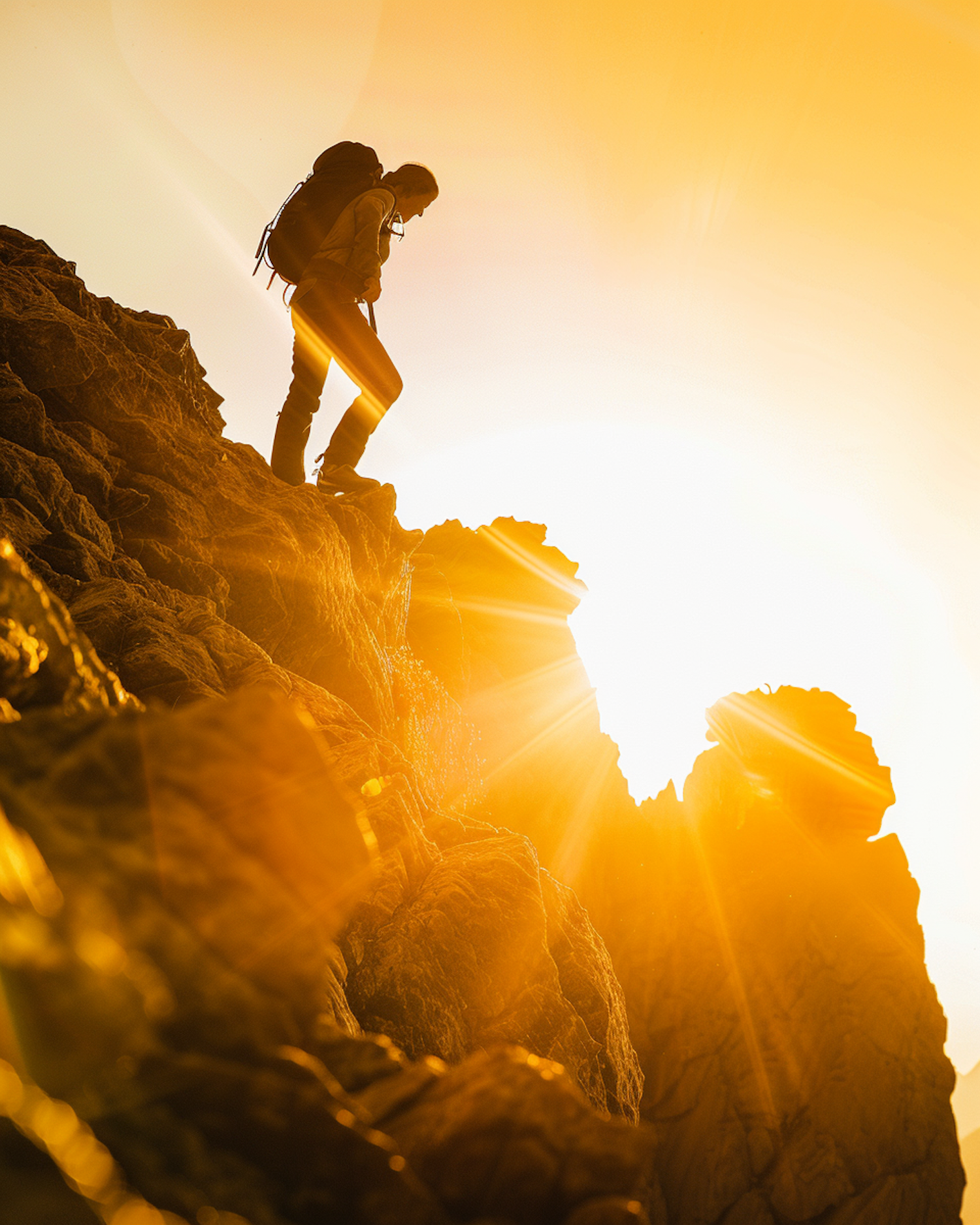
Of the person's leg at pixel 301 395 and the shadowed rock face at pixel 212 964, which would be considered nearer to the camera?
the shadowed rock face at pixel 212 964

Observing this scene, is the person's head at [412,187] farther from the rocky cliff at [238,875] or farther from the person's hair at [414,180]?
the rocky cliff at [238,875]

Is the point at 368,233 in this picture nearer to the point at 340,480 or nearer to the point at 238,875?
the point at 340,480

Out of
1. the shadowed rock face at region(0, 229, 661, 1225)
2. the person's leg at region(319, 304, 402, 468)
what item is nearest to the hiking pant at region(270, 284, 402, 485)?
the person's leg at region(319, 304, 402, 468)

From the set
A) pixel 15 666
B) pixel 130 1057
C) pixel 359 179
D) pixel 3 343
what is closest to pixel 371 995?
pixel 130 1057

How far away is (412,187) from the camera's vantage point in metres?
9.14

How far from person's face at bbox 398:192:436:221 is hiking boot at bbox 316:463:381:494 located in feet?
13.8

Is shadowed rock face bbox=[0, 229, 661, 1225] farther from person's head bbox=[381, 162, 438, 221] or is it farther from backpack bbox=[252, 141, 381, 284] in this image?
person's head bbox=[381, 162, 438, 221]

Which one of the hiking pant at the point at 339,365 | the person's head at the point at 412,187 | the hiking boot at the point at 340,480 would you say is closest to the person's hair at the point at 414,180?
the person's head at the point at 412,187

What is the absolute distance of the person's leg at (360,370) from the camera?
8805 millimetres

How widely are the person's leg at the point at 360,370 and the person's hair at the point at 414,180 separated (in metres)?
2.05

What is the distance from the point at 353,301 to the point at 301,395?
1.69m

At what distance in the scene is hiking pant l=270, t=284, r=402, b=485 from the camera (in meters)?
8.69

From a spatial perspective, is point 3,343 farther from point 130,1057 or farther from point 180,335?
point 130,1057

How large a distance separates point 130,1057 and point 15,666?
5.65 ft
